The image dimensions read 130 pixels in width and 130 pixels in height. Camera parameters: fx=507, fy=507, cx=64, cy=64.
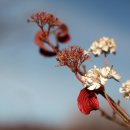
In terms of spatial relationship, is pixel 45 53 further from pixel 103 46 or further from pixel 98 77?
pixel 98 77

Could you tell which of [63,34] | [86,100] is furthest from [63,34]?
[86,100]

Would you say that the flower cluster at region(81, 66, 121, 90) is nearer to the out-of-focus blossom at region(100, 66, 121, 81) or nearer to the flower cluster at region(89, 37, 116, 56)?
the out-of-focus blossom at region(100, 66, 121, 81)

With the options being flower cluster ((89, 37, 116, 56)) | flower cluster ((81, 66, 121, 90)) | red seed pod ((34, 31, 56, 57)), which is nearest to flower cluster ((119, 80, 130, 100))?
flower cluster ((81, 66, 121, 90))

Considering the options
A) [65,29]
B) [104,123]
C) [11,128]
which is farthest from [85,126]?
[65,29]

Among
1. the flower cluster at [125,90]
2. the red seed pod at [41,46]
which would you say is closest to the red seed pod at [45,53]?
the red seed pod at [41,46]

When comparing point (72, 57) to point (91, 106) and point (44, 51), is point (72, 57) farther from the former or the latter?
point (44, 51)
